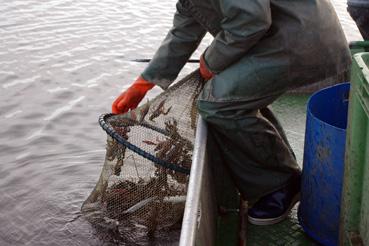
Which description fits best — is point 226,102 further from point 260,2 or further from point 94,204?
point 94,204

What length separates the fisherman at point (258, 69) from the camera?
9.62 ft

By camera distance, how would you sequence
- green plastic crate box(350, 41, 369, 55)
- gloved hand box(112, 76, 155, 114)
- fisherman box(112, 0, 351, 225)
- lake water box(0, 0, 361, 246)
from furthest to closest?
1. lake water box(0, 0, 361, 246)
2. green plastic crate box(350, 41, 369, 55)
3. gloved hand box(112, 76, 155, 114)
4. fisherman box(112, 0, 351, 225)

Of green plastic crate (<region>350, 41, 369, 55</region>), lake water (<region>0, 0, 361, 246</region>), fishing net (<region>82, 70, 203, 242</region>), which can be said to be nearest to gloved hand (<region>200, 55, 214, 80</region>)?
fishing net (<region>82, 70, 203, 242</region>)

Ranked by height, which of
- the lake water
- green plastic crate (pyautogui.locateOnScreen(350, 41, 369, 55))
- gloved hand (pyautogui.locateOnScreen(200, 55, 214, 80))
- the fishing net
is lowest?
the lake water

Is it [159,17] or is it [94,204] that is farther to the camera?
[159,17]

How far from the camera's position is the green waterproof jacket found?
2.81 meters

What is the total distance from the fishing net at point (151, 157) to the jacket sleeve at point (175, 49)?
0.48 ft

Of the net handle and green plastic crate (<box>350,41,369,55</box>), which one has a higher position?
green plastic crate (<box>350,41,369,55</box>)

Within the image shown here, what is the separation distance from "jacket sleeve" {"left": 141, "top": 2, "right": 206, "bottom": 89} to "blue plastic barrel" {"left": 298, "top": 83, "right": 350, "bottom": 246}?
849 mm

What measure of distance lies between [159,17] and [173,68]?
645 cm

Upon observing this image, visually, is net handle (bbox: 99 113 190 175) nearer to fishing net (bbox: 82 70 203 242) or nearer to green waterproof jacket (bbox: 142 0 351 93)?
fishing net (bbox: 82 70 203 242)

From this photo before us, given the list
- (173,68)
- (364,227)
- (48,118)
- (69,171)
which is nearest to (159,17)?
(48,118)

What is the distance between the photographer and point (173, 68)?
350 cm

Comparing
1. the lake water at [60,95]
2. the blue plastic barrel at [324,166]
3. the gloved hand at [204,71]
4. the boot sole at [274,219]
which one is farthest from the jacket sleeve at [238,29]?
the lake water at [60,95]
